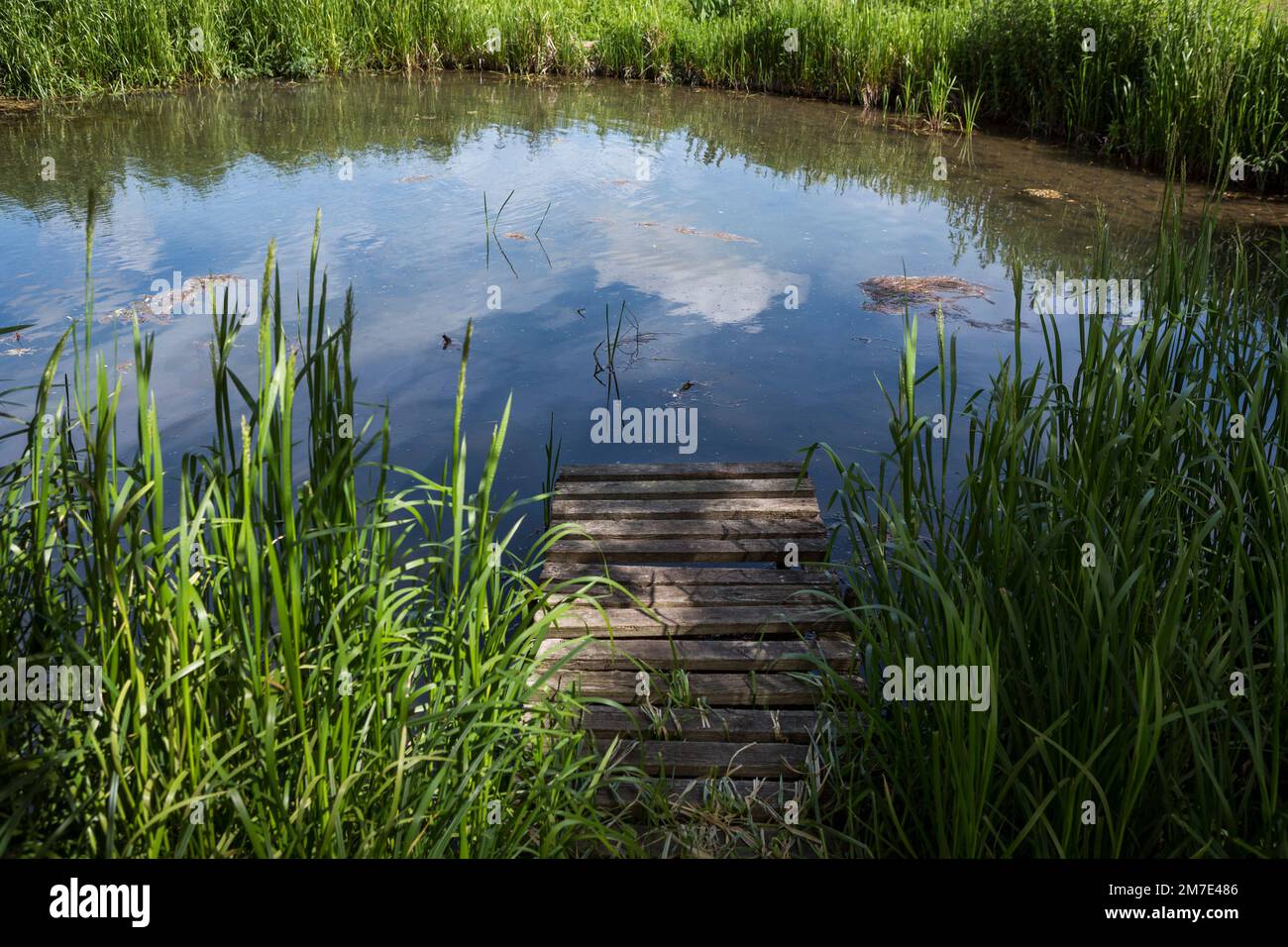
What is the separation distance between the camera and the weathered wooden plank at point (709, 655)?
2.87 metres

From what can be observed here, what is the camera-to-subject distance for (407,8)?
12383 mm

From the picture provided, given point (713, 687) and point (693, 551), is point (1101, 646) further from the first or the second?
point (693, 551)

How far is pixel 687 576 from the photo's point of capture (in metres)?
3.44

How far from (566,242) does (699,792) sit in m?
5.09

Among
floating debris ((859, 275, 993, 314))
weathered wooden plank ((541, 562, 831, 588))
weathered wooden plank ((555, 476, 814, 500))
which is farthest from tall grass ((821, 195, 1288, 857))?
floating debris ((859, 275, 993, 314))

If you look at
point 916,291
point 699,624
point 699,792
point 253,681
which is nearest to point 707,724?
point 699,792

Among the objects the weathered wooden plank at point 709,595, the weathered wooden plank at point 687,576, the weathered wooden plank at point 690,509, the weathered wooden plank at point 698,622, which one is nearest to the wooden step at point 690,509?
the weathered wooden plank at point 690,509

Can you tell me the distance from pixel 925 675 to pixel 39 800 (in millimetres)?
1639

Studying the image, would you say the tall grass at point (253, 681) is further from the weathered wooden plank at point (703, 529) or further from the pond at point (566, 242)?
the weathered wooden plank at point (703, 529)

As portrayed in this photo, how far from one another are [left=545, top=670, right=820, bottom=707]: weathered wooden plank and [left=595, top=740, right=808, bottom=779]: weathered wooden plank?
191 millimetres

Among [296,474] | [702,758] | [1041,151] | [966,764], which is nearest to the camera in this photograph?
[966,764]
